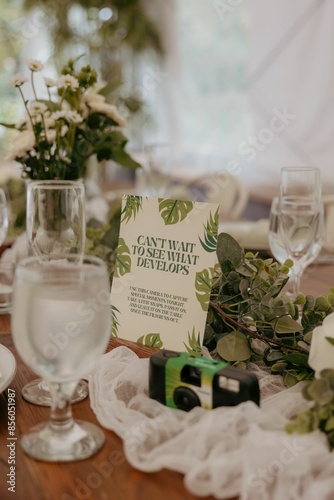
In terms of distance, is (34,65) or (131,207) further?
(34,65)

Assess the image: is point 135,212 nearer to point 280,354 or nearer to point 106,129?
point 280,354

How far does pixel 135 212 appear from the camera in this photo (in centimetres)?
83

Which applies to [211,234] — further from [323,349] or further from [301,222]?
[301,222]

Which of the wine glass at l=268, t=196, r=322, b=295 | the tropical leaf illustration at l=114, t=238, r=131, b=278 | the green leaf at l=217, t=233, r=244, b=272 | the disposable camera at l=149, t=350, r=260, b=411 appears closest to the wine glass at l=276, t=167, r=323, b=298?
the wine glass at l=268, t=196, r=322, b=295

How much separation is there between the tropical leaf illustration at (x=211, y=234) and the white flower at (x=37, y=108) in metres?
0.54

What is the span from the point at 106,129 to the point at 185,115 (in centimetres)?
424

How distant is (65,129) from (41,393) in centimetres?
65

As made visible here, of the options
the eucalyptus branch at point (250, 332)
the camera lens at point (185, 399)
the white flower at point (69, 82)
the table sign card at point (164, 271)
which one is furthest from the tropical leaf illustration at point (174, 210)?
the white flower at point (69, 82)

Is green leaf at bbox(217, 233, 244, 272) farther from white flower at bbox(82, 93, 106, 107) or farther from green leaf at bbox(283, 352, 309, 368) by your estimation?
white flower at bbox(82, 93, 106, 107)

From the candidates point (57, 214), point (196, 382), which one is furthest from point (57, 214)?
point (196, 382)

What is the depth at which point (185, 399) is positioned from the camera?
67 cm

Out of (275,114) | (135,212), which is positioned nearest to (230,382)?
(135,212)

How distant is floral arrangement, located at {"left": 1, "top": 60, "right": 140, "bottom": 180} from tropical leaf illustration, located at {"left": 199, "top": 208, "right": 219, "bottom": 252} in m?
0.51

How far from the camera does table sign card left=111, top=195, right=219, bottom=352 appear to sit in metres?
0.76
